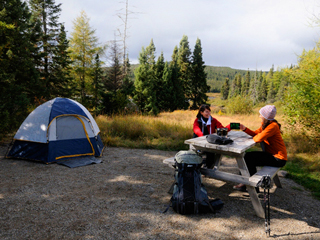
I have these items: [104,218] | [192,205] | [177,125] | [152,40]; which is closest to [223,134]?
[192,205]

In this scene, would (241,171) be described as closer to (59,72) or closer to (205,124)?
(205,124)

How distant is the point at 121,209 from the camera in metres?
3.30

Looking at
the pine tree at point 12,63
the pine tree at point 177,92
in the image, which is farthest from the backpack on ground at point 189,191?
the pine tree at point 177,92

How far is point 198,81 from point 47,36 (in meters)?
20.3

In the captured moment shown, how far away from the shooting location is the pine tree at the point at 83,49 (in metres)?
22.9

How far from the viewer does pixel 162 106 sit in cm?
2769

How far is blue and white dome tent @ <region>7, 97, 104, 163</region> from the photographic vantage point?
5.38 m

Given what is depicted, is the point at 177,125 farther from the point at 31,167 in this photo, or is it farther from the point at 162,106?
the point at 162,106

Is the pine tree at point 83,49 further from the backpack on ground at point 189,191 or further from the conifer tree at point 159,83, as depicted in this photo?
the backpack on ground at point 189,191

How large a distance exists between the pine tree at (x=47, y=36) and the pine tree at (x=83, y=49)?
16.7ft

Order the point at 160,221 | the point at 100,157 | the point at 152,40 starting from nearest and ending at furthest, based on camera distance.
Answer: the point at 160,221 < the point at 100,157 < the point at 152,40

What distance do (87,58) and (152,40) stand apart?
1562 centimetres

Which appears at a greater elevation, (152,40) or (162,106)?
(152,40)

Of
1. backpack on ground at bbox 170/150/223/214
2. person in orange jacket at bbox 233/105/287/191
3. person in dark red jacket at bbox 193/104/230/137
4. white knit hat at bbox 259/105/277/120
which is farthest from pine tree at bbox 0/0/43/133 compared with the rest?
white knit hat at bbox 259/105/277/120
